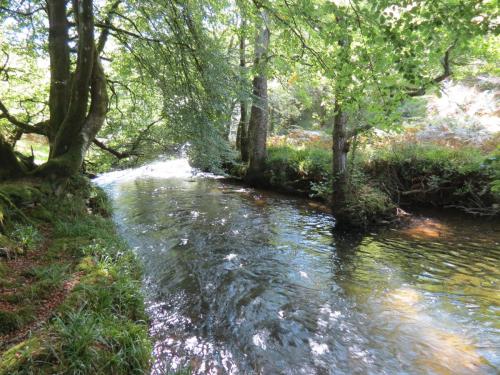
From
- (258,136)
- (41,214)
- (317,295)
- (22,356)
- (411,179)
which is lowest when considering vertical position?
(317,295)

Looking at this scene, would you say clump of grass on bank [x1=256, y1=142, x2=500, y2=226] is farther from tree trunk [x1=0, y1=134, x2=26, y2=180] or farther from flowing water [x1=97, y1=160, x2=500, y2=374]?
tree trunk [x1=0, y1=134, x2=26, y2=180]

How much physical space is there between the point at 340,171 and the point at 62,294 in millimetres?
7471

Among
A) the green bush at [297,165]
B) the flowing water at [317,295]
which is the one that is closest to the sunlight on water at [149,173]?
the green bush at [297,165]

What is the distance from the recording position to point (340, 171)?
9.44m

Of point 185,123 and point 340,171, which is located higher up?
point 185,123

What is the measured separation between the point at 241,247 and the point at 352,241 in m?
2.79

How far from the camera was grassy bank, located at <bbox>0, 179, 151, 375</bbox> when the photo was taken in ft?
10.2

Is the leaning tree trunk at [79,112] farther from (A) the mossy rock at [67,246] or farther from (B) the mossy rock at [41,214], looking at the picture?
(A) the mossy rock at [67,246]

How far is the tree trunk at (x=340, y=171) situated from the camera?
30.6 ft

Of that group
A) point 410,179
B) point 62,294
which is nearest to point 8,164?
point 62,294

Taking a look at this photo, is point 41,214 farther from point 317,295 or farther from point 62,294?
point 317,295

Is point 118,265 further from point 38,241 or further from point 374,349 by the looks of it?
point 374,349

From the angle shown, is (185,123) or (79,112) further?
(185,123)

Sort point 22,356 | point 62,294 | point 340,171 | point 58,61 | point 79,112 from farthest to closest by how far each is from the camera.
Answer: point 340,171 → point 58,61 → point 79,112 → point 62,294 → point 22,356
